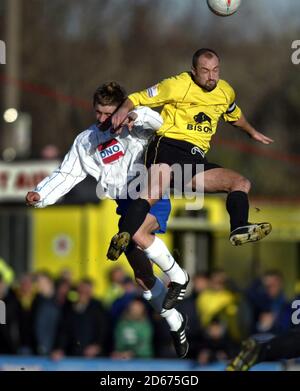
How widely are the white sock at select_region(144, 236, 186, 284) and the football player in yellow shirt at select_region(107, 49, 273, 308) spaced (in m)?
0.48

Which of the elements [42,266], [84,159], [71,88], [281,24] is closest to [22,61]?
[71,88]

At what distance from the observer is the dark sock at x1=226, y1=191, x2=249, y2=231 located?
1075 centimetres

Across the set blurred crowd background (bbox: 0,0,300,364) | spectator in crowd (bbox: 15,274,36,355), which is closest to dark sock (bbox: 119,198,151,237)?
blurred crowd background (bbox: 0,0,300,364)

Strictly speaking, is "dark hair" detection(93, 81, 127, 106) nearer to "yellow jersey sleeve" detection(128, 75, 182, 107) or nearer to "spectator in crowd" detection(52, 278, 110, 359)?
"yellow jersey sleeve" detection(128, 75, 182, 107)

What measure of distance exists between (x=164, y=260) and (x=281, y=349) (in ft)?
7.99

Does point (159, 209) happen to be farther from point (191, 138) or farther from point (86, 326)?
point (86, 326)

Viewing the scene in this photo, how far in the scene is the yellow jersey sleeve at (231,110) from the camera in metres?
11.3

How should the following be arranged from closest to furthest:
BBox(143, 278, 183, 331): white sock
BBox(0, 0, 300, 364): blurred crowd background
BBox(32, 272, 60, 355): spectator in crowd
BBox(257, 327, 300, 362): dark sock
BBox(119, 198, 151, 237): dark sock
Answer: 1. BBox(119, 198, 151, 237): dark sock
2. BBox(143, 278, 183, 331): white sock
3. BBox(257, 327, 300, 362): dark sock
4. BBox(0, 0, 300, 364): blurred crowd background
5. BBox(32, 272, 60, 355): spectator in crowd

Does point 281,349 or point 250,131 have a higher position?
point 250,131

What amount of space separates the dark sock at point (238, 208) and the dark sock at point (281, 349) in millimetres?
2875

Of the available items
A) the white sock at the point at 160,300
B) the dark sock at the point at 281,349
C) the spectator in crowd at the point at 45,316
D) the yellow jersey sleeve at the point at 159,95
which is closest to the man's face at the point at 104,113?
the yellow jersey sleeve at the point at 159,95

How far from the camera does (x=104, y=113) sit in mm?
11031

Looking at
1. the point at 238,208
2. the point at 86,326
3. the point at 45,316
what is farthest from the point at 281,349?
the point at 45,316

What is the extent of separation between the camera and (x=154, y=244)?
1143 cm
